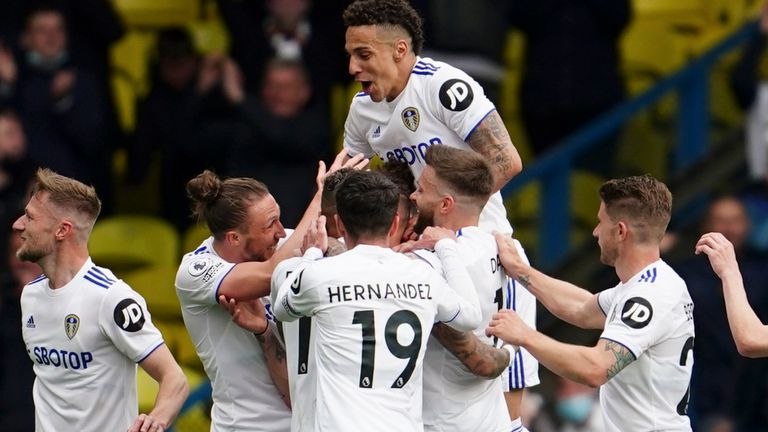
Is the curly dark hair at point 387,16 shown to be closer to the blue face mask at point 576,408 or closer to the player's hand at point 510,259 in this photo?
the player's hand at point 510,259

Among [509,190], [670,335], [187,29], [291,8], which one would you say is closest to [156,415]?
[670,335]

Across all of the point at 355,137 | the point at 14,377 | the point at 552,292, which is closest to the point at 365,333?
the point at 552,292

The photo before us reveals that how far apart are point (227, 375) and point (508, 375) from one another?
3.93ft

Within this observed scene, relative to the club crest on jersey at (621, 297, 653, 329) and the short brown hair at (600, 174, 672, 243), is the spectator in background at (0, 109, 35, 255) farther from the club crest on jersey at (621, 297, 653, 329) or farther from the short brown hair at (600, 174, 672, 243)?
the club crest on jersey at (621, 297, 653, 329)

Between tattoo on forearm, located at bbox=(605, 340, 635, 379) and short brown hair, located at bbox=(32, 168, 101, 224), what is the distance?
2.18m

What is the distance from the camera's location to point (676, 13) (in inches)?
569

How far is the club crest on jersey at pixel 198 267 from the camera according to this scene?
24.8ft

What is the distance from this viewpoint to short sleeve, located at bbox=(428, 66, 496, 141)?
25.3 ft

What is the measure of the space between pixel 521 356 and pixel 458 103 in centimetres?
113

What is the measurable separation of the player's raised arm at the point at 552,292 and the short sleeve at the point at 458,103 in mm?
485

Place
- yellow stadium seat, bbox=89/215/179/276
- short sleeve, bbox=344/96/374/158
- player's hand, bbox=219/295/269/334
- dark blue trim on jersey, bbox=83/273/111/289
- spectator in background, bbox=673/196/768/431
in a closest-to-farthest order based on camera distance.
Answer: player's hand, bbox=219/295/269/334
dark blue trim on jersey, bbox=83/273/111/289
short sleeve, bbox=344/96/374/158
spectator in background, bbox=673/196/768/431
yellow stadium seat, bbox=89/215/179/276

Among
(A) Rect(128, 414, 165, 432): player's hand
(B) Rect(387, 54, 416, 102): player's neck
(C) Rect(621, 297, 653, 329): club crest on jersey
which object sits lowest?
(A) Rect(128, 414, 165, 432): player's hand

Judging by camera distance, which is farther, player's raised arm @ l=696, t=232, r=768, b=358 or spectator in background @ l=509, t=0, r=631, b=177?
spectator in background @ l=509, t=0, r=631, b=177

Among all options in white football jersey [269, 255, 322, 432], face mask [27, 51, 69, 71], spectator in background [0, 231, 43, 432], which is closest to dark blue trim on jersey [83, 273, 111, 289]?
white football jersey [269, 255, 322, 432]
